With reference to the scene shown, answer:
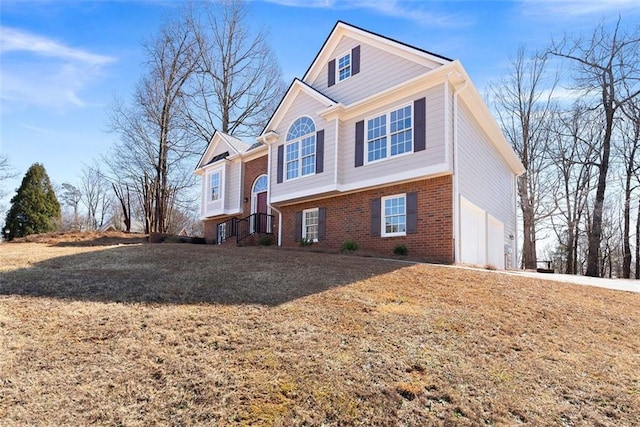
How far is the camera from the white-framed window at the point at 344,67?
13709mm

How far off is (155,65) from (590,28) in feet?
85.5

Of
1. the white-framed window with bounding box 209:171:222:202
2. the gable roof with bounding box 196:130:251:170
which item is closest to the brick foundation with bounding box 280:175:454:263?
the gable roof with bounding box 196:130:251:170

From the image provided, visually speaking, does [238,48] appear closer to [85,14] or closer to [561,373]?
[85,14]

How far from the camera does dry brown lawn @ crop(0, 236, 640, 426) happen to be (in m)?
2.94

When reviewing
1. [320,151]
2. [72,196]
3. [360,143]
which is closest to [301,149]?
[320,151]

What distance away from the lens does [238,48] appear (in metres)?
26.8

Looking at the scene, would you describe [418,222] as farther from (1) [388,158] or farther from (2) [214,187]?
(2) [214,187]

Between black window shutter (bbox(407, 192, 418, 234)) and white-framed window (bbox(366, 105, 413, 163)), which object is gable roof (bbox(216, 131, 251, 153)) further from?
black window shutter (bbox(407, 192, 418, 234))

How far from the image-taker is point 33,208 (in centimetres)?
2577

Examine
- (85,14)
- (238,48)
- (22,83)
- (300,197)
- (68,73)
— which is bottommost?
(300,197)

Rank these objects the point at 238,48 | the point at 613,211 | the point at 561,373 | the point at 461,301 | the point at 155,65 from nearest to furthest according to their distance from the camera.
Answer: the point at 561,373 → the point at 461,301 → the point at 155,65 → the point at 238,48 → the point at 613,211

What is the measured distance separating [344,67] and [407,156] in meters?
5.00

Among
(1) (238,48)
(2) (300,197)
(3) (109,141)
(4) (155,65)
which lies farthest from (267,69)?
(2) (300,197)

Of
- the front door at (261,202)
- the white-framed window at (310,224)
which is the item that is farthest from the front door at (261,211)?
the white-framed window at (310,224)
